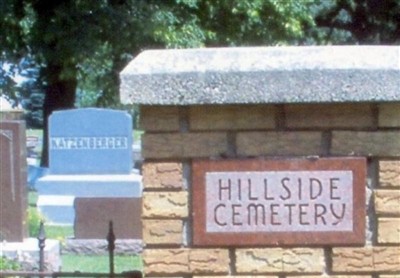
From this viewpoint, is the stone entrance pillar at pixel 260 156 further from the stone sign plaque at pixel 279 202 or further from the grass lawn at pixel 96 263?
the grass lawn at pixel 96 263

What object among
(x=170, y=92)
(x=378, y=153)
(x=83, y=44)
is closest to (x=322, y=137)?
(x=378, y=153)

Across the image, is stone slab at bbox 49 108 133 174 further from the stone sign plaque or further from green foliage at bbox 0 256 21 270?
the stone sign plaque

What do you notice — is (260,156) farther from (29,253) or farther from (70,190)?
(70,190)

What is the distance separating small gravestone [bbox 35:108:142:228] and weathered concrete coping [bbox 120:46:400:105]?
12754 millimetres

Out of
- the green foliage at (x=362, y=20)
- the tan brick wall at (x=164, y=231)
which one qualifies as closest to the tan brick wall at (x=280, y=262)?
the tan brick wall at (x=164, y=231)

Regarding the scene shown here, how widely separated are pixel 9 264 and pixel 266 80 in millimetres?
7753

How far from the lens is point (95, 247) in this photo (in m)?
13.3

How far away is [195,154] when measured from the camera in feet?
10.7

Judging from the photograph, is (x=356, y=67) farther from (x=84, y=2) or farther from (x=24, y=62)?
(x=24, y=62)

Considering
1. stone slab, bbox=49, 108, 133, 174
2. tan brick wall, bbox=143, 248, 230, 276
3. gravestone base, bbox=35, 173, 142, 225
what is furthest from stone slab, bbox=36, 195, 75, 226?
tan brick wall, bbox=143, 248, 230, 276

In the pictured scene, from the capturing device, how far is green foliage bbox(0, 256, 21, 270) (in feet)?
33.1

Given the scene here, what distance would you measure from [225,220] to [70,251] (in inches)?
400

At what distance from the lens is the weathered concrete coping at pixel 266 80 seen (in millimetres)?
3154

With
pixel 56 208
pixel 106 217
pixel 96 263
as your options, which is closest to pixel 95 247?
pixel 106 217
